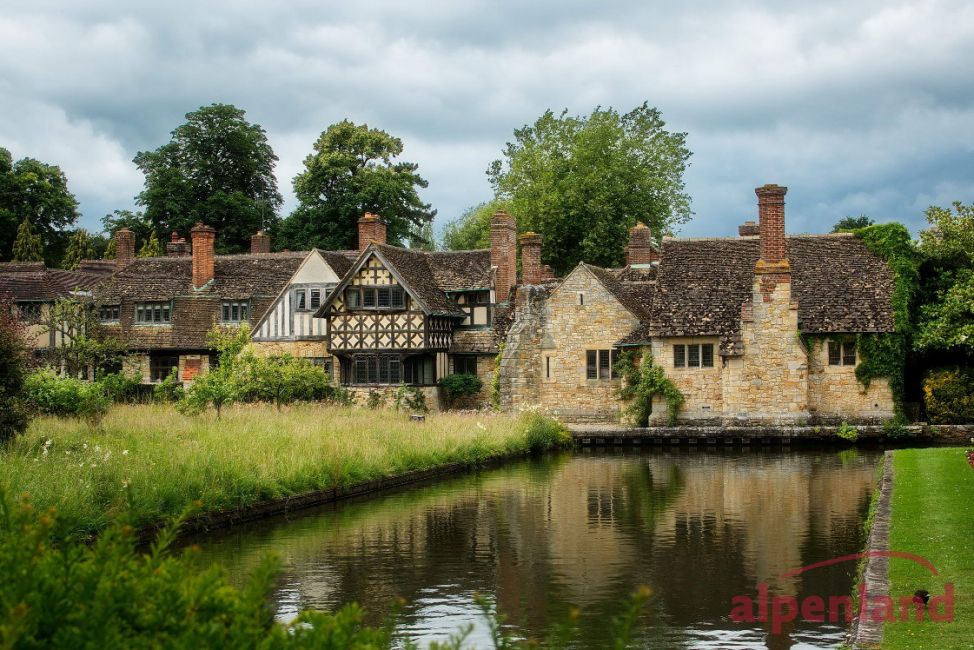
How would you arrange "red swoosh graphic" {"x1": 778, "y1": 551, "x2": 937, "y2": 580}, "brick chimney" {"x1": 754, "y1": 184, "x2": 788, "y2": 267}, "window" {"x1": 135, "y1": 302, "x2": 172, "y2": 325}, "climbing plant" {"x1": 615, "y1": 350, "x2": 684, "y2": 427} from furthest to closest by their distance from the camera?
"window" {"x1": 135, "y1": 302, "x2": 172, "y2": 325} → "climbing plant" {"x1": 615, "y1": 350, "x2": 684, "y2": 427} → "brick chimney" {"x1": 754, "y1": 184, "x2": 788, "y2": 267} → "red swoosh graphic" {"x1": 778, "y1": 551, "x2": 937, "y2": 580}

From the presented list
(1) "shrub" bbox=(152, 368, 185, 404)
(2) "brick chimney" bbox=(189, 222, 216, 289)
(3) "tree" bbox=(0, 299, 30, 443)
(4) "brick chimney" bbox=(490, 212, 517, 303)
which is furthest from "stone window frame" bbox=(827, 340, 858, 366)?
(3) "tree" bbox=(0, 299, 30, 443)

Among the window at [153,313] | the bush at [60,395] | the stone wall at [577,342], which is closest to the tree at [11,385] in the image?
the bush at [60,395]

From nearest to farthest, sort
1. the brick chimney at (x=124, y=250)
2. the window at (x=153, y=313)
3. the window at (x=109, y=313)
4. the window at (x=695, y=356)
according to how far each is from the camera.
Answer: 1. the window at (x=695, y=356)
2. the window at (x=153, y=313)
3. the window at (x=109, y=313)
4. the brick chimney at (x=124, y=250)

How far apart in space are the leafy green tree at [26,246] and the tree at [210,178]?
625 centimetres

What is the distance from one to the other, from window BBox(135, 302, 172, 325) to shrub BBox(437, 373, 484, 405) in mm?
12460

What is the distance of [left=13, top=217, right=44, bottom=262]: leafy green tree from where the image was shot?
5888 cm

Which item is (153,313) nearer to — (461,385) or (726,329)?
(461,385)

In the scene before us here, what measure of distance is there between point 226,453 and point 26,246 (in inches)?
1775

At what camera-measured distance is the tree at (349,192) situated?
5909cm

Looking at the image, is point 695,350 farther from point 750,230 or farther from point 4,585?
point 4,585

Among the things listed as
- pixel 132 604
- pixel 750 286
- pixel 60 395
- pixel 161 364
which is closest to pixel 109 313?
pixel 161 364

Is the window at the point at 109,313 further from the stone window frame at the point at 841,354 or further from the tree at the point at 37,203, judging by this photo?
the stone window frame at the point at 841,354

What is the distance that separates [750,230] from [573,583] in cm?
3463

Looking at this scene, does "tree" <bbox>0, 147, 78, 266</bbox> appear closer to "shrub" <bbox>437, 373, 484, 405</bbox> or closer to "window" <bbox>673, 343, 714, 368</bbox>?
"shrub" <bbox>437, 373, 484, 405</bbox>
